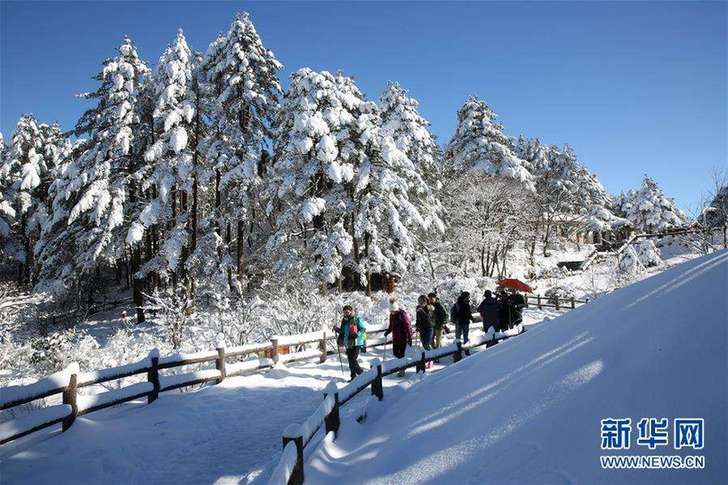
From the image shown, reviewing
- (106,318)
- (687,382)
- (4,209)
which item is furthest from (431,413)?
(4,209)

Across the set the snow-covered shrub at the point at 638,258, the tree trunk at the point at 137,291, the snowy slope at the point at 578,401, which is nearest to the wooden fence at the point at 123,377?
the snowy slope at the point at 578,401

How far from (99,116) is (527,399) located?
25.4 m

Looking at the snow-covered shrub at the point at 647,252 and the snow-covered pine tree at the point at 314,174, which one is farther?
the snow-covered shrub at the point at 647,252

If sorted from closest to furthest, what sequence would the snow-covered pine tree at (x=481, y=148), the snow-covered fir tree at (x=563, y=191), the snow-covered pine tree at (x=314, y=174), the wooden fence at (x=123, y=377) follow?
the wooden fence at (x=123, y=377) < the snow-covered pine tree at (x=314, y=174) < the snow-covered pine tree at (x=481, y=148) < the snow-covered fir tree at (x=563, y=191)

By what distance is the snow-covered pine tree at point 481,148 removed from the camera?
33.1 m

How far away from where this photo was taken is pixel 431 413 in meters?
5.36

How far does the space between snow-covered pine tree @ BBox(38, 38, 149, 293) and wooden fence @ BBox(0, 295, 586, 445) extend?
44.2ft

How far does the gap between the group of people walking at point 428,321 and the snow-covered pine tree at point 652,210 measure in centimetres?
4478

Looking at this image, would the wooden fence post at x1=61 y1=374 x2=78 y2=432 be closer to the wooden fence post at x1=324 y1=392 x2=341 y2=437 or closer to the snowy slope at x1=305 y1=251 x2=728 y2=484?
the wooden fence post at x1=324 y1=392 x2=341 y2=437

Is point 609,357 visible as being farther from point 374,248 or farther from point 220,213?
point 220,213

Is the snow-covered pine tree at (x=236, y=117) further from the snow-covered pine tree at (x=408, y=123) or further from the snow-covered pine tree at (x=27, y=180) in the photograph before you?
the snow-covered pine tree at (x=27, y=180)

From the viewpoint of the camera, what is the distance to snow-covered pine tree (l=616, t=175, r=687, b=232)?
49469 millimetres

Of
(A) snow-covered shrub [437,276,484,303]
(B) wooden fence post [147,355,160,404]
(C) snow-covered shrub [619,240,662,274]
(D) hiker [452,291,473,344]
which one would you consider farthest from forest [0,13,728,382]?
(B) wooden fence post [147,355,160,404]

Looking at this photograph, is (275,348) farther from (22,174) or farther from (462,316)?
(22,174)
